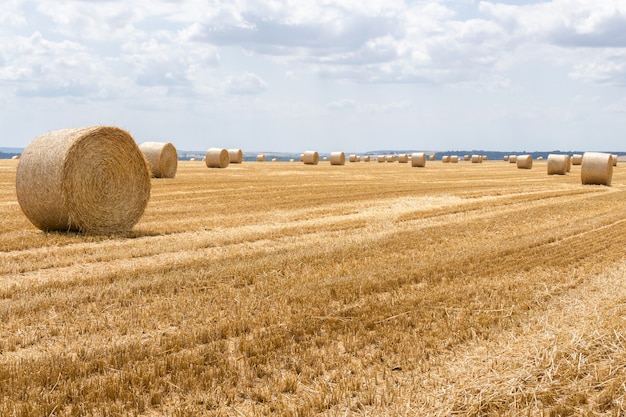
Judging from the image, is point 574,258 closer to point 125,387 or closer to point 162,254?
point 162,254

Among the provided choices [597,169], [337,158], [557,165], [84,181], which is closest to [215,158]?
[337,158]

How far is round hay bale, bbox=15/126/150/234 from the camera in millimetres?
11870

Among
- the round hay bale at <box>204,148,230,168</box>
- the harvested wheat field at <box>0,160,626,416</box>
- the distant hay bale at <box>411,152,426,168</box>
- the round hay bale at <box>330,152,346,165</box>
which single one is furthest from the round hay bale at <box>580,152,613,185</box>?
the round hay bale at <box>330,152,346,165</box>

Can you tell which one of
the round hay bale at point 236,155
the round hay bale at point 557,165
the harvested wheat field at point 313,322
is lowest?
the harvested wheat field at point 313,322

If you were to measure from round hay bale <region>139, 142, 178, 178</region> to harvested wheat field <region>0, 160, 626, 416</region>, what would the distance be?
560 inches

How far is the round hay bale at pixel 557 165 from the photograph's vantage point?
3706cm

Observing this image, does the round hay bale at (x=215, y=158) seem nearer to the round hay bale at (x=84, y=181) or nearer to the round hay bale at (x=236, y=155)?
the round hay bale at (x=236, y=155)

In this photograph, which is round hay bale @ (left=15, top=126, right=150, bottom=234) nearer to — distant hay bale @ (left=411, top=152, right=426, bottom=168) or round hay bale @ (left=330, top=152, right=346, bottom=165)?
round hay bale @ (left=330, top=152, right=346, bottom=165)

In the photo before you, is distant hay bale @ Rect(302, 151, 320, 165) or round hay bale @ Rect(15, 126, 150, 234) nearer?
round hay bale @ Rect(15, 126, 150, 234)

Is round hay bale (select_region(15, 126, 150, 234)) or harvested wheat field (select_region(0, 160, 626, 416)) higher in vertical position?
round hay bale (select_region(15, 126, 150, 234))

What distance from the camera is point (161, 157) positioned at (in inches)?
1061

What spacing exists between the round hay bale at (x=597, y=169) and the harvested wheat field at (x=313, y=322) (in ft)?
50.7

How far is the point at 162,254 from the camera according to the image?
10.1 m

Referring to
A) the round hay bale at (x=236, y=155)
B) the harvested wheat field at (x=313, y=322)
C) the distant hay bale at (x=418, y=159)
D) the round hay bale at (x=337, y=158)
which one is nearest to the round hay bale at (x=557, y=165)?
the distant hay bale at (x=418, y=159)
